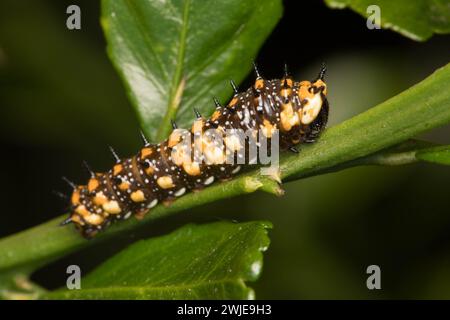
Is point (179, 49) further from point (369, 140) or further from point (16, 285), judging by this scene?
point (16, 285)

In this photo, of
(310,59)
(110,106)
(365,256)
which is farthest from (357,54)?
(110,106)

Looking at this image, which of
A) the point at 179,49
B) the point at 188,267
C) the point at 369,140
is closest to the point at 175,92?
the point at 179,49

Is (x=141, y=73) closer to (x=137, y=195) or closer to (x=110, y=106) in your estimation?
(x=137, y=195)

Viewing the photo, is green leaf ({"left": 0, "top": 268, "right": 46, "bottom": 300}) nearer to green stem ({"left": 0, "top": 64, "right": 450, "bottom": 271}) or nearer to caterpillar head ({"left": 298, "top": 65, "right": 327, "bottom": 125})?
green stem ({"left": 0, "top": 64, "right": 450, "bottom": 271})

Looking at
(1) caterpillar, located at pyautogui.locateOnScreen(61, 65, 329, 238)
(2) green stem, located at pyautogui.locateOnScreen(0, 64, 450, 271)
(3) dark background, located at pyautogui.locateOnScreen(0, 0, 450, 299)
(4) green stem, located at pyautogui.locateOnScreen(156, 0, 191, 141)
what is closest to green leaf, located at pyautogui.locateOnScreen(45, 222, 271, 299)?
(2) green stem, located at pyautogui.locateOnScreen(0, 64, 450, 271)

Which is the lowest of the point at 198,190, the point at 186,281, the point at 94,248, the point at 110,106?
the point at 186,281
